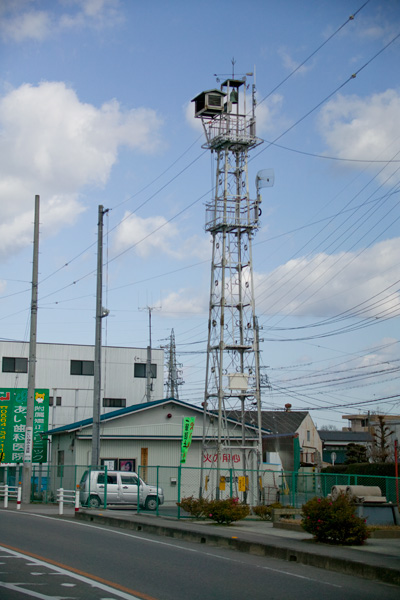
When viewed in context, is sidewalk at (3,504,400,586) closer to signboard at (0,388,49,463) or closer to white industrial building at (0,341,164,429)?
signboard at (0,388,49,463)

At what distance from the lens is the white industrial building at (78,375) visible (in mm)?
54281

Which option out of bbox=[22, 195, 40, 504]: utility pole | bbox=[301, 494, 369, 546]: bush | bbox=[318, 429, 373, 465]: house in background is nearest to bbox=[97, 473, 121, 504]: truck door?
bbox=[22, 195, 40, 504]: utility pole

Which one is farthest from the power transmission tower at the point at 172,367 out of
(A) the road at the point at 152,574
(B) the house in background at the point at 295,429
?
(A) the road at the point at 152,574

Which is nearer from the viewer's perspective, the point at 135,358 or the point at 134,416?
the point at 134,416

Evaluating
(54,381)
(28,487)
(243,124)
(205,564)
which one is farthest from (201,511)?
(54,381)

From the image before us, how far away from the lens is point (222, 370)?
3003 cm

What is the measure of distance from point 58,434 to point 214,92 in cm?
1926

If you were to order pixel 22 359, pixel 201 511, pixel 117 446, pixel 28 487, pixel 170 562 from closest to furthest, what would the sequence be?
pixel 170 562, pixel 201 511, pixel 28 487, pixel 117 446, pixel 22 359

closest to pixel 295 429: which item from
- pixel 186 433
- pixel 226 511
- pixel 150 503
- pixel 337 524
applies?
pixel 186 433

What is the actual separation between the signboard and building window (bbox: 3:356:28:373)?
1626 centimetres

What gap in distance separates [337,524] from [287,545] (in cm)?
137

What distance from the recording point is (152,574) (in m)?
11.7

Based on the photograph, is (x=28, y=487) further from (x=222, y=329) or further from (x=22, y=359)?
(x=22, y=359)

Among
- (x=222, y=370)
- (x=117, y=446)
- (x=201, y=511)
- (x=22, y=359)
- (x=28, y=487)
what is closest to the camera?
(x=201, y=511)
